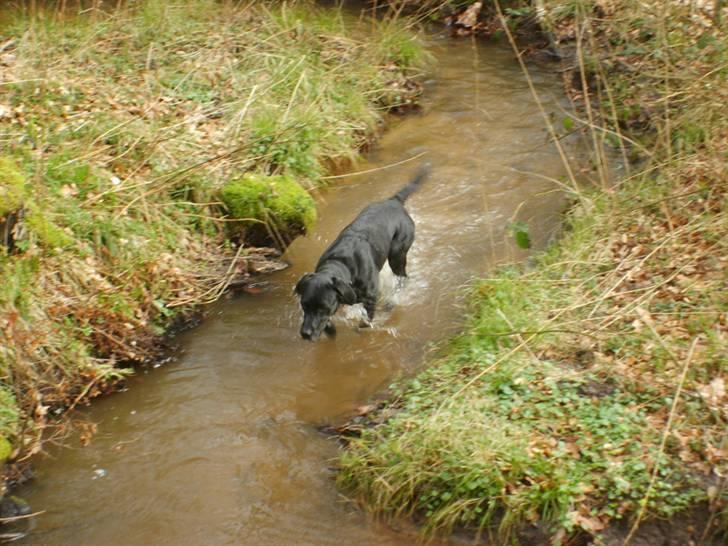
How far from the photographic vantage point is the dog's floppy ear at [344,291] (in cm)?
669

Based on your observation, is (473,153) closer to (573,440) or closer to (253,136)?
(253,136)

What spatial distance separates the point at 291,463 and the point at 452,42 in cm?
885

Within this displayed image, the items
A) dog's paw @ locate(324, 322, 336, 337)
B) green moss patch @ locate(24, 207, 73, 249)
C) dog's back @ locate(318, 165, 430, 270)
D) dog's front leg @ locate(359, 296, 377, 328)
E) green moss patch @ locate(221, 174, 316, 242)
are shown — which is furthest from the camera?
green moss patch @ locate(221, 174, 316, 242)

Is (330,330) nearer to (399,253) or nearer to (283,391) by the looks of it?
(283,391)

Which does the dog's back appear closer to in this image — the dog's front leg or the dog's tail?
the dog's tail

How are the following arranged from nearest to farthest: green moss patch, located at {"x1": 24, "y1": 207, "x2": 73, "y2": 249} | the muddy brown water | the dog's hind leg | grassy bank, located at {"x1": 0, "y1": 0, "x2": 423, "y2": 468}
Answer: the muddy brown water < grassy bank, located at {"x1": 0, "y1": 0, "x2": 423, "y2": 468} < green moss patch, located at {"x1": 24, "y1": 207, "x2": 73, "y2": 249} < the dog's hind leg

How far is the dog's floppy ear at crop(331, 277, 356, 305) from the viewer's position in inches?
263

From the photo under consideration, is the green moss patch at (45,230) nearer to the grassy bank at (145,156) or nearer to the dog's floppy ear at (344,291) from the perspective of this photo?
the grassy bank at (145,156)

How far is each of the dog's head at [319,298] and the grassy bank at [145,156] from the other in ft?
3.74

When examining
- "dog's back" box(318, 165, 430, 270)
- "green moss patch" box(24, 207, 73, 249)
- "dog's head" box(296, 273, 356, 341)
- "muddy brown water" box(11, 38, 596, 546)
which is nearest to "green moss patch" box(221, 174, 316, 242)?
"muddy brown water" box(11, 38, 596, 546)

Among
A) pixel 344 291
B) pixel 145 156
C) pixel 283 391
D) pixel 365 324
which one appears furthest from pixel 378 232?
pixel 145 156

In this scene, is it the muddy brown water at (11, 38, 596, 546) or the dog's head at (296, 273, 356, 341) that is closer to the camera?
the muddy brown water at (11, 38, 596, 546)

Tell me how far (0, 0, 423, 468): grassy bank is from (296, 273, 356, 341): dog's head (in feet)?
3.74

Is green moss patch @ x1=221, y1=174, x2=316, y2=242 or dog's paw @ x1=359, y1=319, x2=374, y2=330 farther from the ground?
green moss patch @ x1=221, y1=174, x2=316, y2=242
